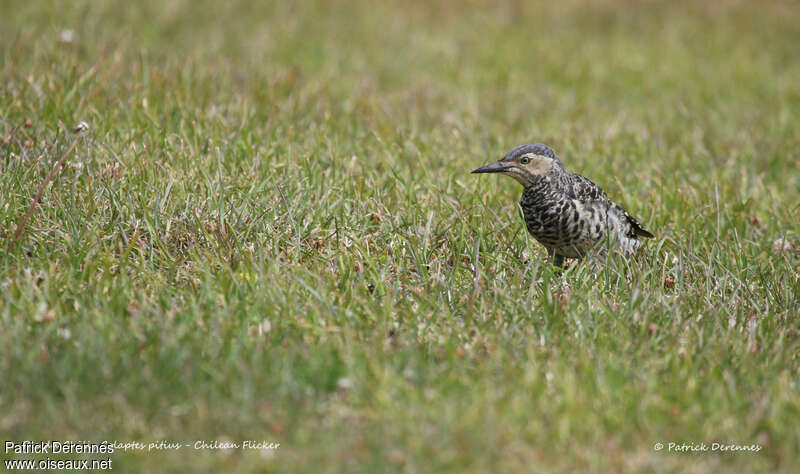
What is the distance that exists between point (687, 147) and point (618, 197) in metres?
1.58

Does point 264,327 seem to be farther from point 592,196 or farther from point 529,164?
point 592,196

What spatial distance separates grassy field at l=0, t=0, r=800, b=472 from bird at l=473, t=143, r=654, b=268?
0.65ft

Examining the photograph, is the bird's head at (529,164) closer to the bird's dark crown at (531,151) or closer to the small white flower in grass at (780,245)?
the bird's dark crown at (531,151)

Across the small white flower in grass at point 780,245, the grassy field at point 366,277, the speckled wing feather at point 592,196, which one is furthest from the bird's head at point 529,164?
the small white flower in grass at point 780,245

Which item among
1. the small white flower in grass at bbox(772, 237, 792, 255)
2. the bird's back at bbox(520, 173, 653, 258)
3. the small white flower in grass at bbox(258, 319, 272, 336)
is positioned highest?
the bird's back at bbox(520, 173, 653, 258)

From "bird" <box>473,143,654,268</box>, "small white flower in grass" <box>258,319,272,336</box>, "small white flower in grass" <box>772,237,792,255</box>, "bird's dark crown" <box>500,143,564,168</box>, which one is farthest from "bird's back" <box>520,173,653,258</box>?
"small white flower in grass" <box>258,319,272,336</box>

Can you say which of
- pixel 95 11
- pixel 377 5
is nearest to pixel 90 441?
pixel 95 11

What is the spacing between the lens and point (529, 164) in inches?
200

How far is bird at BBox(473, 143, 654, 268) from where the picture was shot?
16.1 feet

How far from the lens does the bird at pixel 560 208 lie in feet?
16.1

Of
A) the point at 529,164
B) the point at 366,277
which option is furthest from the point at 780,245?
the point at 366,277

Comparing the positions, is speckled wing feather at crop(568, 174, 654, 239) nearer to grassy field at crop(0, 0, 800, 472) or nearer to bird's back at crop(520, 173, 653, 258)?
bird's back at crop(520, 173, 653, 258)

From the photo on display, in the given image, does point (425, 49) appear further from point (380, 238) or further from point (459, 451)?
point (459, 451)

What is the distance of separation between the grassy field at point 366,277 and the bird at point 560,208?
0.65 ft
